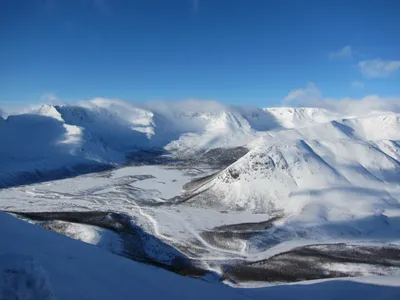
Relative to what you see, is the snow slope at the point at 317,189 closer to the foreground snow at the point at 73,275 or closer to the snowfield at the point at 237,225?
the snowfield at the point at 237,225

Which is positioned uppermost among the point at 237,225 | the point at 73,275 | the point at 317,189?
the point at 317,189

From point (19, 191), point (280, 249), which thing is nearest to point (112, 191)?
point (19, 191)

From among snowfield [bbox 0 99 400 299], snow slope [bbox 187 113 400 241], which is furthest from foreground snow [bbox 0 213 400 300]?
snow slope [bbox 187 113 400 241]

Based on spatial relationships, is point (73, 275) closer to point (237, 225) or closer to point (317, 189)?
point (237, 225)

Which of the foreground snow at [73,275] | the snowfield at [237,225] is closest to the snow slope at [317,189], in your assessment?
the snowfield at [237,225]

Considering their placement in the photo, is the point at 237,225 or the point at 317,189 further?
the point at 317,189

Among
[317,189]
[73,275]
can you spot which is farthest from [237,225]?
[73,275]

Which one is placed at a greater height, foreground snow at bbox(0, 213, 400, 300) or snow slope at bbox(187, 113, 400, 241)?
snow slope at bbox(187, 113, 400, 241)

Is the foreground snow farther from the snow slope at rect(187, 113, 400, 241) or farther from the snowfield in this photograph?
the snow slope at rect(187, 113, 400, 241)

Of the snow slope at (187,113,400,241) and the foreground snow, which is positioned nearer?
the foreground snow
